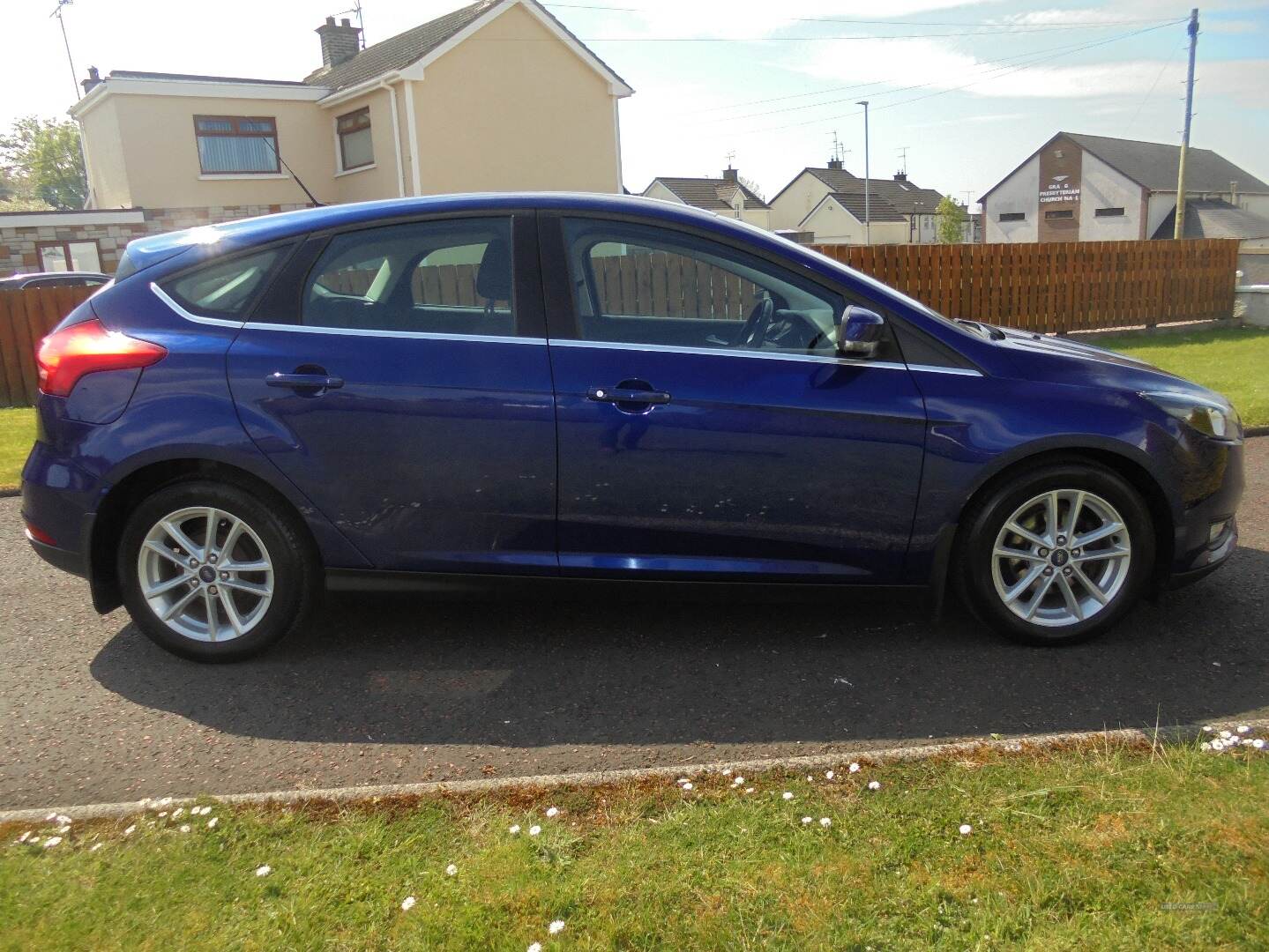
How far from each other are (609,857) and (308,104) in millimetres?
28944

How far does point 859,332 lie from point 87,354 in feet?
9.57

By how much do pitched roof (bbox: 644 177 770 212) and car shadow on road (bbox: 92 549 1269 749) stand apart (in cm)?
6707

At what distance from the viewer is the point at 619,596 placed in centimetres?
404

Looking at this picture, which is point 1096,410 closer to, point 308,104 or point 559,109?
point 559,109

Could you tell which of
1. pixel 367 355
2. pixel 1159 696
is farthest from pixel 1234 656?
pixel 367 355

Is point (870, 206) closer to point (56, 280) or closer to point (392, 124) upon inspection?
point (392, 124)

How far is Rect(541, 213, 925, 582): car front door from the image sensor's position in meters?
3.82

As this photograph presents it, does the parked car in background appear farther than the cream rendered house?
No

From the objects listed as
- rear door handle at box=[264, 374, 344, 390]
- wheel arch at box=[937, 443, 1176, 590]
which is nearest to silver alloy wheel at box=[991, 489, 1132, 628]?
wheel arch at box=[937, 443, 1176, 590]

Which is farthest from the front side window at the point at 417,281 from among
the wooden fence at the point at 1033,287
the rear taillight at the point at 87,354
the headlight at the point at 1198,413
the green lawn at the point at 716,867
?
the wooden fence at the point at 1033,287

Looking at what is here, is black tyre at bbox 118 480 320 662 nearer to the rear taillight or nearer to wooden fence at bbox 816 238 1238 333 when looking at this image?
the rear taillight

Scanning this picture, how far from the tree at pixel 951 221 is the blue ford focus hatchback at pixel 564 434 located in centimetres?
7681

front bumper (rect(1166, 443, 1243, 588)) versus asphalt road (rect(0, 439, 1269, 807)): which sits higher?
front bumper (rect(1166, 443, 1243, 588))

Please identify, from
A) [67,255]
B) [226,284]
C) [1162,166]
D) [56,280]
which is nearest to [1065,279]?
[226,284]
